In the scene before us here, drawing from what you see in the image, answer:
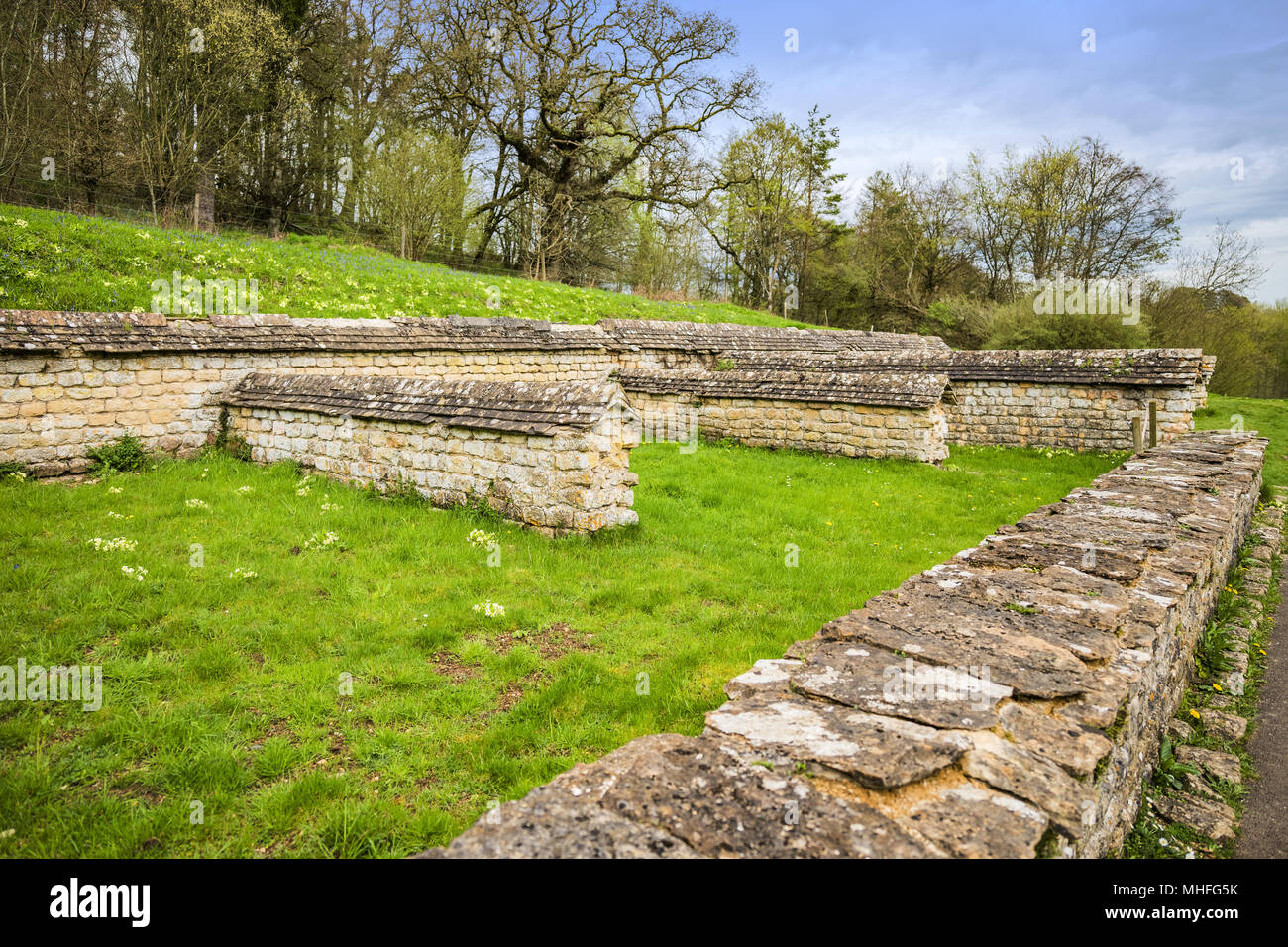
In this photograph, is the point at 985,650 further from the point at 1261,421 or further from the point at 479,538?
the point at 1261,421

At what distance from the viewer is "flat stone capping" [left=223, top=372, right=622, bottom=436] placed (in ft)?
22.9

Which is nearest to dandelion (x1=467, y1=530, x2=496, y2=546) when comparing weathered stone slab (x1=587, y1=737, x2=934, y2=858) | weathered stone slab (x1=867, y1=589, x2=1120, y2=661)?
weathered stone slab (x1=867, y1=589, x2=1120, y2=661)

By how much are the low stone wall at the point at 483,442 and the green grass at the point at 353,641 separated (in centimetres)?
36

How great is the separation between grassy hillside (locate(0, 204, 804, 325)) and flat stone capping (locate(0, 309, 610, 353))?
1495mm

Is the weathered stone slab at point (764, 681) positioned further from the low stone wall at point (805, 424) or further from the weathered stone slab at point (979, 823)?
the low stone wall at point (805, 424)

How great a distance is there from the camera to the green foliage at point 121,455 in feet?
29.2

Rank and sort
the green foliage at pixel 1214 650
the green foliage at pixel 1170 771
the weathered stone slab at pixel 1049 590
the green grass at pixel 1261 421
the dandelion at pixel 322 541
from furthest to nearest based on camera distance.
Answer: the green grass at pixel 1261 421 < the dandelion at pixel 322 541 < the green foliage at pixel 1214 650 < the green foliage at pixel 1170 771 < the weathered stone slab at pixel 1049 590

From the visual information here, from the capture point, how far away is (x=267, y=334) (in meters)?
10.9

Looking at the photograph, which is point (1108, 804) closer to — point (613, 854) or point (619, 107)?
point (613, 854)

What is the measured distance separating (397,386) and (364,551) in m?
3.02

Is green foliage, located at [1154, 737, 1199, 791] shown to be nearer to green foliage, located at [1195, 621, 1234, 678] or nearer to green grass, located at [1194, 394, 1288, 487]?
green foliage, located at [1195, 621, 1234, 678]

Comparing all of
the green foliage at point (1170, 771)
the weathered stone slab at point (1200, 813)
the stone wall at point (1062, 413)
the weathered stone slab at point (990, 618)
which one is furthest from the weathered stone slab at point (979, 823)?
the stone wall at point (1062, 413)

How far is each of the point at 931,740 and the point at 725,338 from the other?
18.6m
